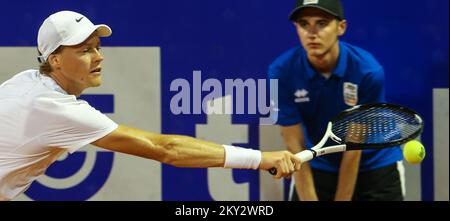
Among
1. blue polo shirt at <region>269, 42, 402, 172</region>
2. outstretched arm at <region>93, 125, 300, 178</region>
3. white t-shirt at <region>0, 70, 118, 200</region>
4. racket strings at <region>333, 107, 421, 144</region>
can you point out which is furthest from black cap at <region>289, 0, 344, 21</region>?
white t-shirt at <region>0, 70, 118, 200</region>

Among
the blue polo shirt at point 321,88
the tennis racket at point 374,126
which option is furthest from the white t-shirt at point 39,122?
the blue polo shirt at point 321,88

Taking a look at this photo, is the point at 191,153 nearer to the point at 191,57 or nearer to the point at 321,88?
the point at 191,57

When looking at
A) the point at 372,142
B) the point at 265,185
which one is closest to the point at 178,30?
the point at 265,185

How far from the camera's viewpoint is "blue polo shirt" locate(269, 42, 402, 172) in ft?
18.1

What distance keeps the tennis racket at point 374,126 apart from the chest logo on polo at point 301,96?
2.10 feet

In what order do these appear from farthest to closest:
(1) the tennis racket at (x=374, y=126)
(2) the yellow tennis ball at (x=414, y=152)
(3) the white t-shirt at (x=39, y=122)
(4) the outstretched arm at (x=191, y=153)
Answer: (2) the yellow tennis ball at (x=414, y=152) → (1) the tennis racket at (x=374, y=126) → (4) the outstretched arm at (x=191, y=153) → (3) the white t-shirt at (x=39, y=122)

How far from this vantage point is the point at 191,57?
5.52 meters

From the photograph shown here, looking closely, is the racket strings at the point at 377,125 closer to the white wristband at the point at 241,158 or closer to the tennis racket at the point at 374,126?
the tennis racket at the point at 374,126

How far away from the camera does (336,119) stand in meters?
4.78

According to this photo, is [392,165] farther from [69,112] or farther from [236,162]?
[69,112]

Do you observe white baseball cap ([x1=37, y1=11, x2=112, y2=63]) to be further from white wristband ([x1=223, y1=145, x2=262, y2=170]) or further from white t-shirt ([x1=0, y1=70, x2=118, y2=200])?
white wristband ([x1=223, y1=145, x2=262, y2=170])

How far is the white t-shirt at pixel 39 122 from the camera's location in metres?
4.04

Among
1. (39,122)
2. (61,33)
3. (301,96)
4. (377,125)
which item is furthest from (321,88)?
(39,122)

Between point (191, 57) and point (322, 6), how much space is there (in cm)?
75
